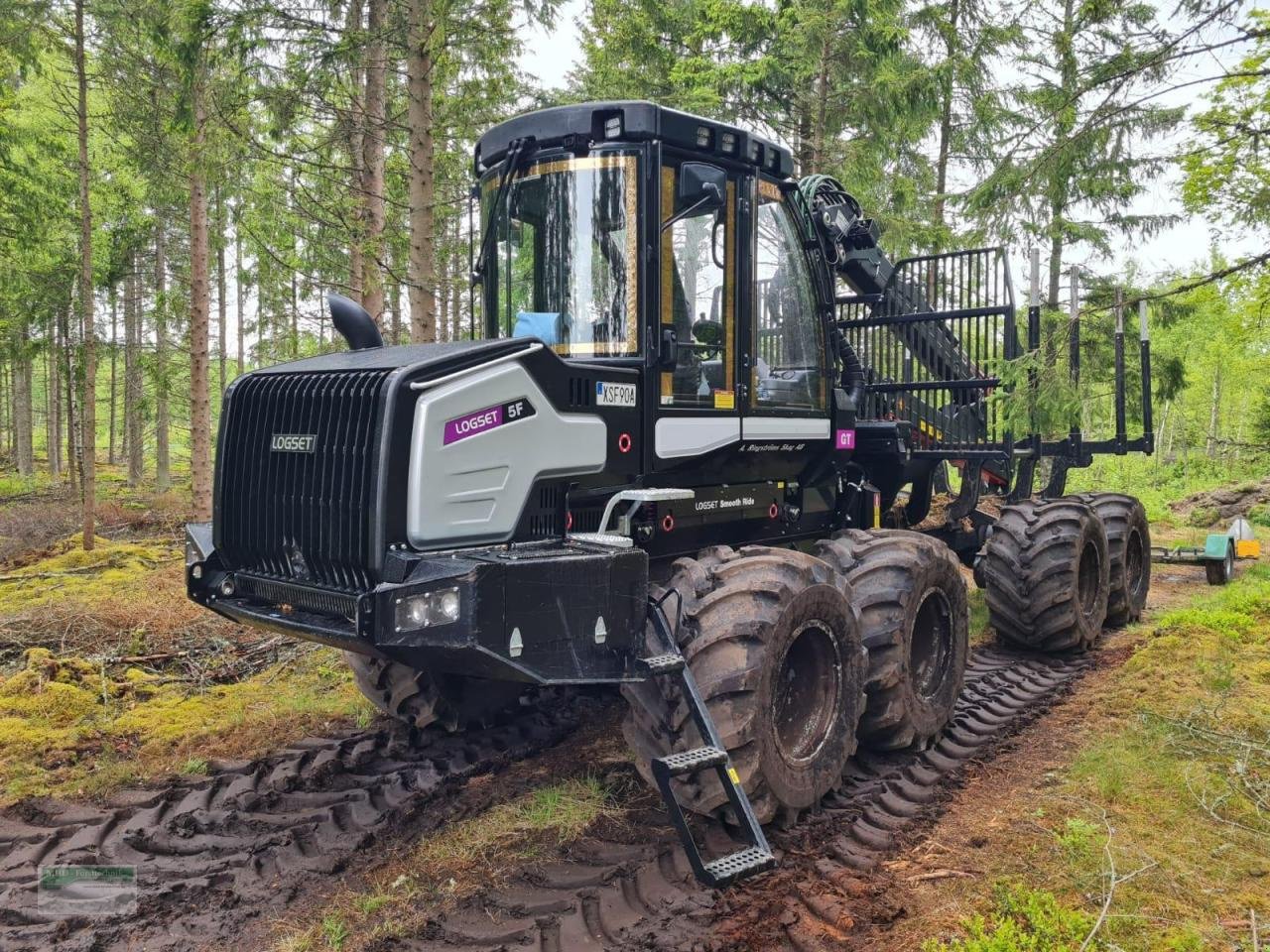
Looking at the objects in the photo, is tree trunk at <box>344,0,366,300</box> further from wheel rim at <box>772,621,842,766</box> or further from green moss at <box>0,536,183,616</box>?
wheel rim at <box>772,621,842,766</box>

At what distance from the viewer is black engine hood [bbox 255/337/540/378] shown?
12.6 ft

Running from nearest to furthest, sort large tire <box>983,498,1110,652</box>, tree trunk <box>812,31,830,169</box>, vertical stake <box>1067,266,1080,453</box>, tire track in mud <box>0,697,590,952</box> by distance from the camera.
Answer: tire track in mud <box>0,697,590,952</box> → vertical stake <box>1067,266,1080,453</box> → large tire <box>983,498,1110,652</box> → tree trunk <box>812,31,830,169</box>

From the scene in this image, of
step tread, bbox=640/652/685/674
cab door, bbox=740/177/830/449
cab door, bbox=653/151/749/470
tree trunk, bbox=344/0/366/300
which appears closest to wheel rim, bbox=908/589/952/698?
cab door, bbox=740/177/830/449

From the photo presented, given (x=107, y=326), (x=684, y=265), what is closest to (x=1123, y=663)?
(x=684, y=265)

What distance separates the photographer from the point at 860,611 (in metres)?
5.12

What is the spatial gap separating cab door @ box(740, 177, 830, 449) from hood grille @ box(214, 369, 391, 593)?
226 centimetres

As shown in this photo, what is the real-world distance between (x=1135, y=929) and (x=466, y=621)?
2677 millimetres

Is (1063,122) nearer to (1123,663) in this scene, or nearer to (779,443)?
(779,443)

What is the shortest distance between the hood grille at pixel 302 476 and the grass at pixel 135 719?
1.70m

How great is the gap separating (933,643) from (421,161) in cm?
655

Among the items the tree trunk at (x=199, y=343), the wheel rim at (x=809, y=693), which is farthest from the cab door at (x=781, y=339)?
the tree trunk at (x=199, y=343)

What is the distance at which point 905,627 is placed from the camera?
5.10 m

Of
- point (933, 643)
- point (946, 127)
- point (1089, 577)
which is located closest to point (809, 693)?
point (933, 643)

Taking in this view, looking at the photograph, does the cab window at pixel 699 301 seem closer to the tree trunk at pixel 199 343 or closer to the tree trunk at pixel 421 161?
the tree trunk at pixel 421 161
